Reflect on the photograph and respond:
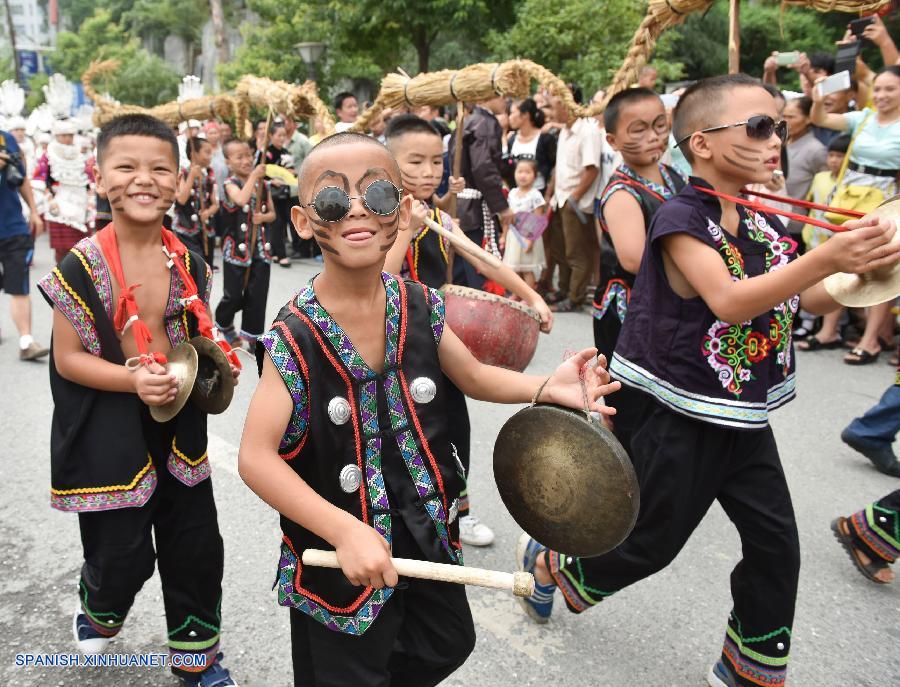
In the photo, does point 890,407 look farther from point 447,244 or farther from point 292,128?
point 292,128

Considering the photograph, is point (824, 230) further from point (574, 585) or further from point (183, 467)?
point (183, 467)

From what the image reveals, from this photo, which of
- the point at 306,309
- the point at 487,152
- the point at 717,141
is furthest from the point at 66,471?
the point at 487,152

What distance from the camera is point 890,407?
4.17 metres

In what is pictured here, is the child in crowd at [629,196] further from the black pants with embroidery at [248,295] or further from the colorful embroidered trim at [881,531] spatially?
the black pants with embroidery at [248,295]

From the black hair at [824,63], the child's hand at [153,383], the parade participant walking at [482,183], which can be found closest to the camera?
the child's hand at [153,383]

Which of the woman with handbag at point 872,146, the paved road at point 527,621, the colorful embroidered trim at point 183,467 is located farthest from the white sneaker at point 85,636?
the woman with handbag at point 872,146

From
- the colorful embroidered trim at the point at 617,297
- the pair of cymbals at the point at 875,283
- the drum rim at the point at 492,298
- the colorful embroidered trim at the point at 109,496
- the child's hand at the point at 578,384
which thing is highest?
the pair of cymbals at the point at 875,283

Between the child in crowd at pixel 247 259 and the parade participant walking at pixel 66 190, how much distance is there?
3316 millimetres

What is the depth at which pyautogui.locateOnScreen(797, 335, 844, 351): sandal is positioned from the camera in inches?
272

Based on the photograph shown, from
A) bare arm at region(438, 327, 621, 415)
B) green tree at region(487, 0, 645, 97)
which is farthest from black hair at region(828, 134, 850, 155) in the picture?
green tree at region(487, 0, 645, 97)

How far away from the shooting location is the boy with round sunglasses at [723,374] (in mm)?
2342

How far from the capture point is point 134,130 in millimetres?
2463

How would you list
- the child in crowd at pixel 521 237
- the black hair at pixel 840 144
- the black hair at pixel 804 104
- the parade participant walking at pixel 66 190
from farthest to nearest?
the parade participant walking at pixel 66 190, the child in crowd at pixel 521 237, the black hair at pixel 804 104, the black hair at pixel 840 144

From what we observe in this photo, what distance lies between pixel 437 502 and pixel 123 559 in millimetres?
1109
